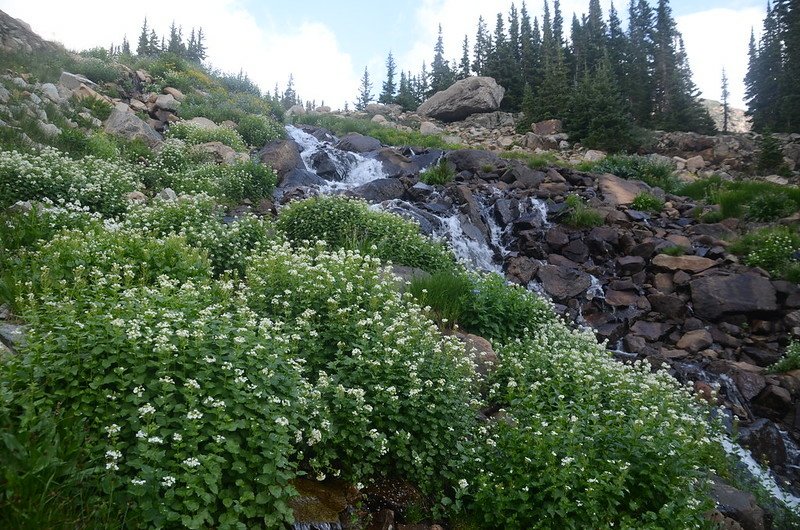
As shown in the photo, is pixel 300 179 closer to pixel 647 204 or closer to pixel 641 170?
pixel 647 204

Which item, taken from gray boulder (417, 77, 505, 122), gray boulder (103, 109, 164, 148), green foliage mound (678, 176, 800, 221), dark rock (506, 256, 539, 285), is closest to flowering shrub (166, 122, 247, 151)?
gray boulder (103, 109, 164, 148)

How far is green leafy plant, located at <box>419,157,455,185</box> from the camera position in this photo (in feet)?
56.2

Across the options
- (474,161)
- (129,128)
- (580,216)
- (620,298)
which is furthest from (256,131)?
(620,298)

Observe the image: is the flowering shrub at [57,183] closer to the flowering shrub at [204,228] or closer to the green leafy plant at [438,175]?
the flowering shrub at [204,228]

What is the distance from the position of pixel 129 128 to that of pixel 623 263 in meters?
15.2

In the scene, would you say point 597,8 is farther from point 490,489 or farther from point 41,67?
point 490,489

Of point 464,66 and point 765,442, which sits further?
point 464,66

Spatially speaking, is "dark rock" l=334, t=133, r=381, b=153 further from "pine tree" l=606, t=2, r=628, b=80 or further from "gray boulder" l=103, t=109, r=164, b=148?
"pine tree" l=606, t=2, r=628, b=80

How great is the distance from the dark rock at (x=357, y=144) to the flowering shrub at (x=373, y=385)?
15966mm

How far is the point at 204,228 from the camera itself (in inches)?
336

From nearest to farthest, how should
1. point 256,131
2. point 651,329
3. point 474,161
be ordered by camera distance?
point 651,329, point 474,161, point 256,131

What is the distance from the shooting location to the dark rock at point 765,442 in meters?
8.41

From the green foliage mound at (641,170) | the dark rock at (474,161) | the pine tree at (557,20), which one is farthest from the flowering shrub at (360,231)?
the pine tree at (557,20)

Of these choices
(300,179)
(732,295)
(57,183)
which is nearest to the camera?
(57,183)
